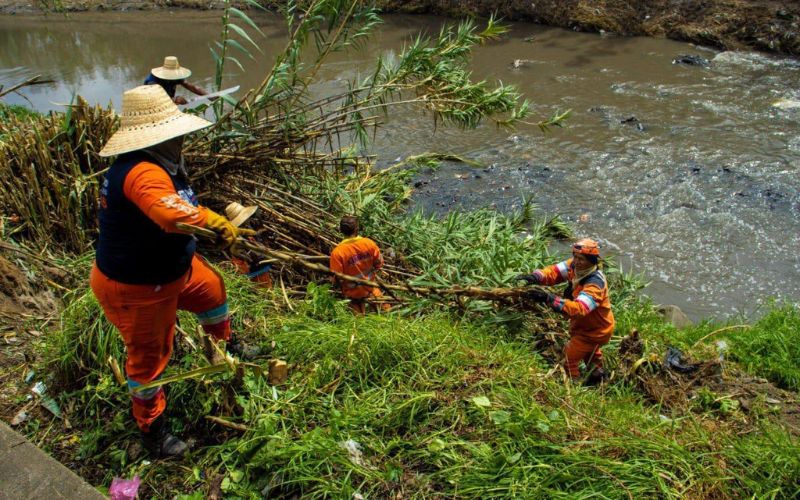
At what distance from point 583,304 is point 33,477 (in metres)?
3.03

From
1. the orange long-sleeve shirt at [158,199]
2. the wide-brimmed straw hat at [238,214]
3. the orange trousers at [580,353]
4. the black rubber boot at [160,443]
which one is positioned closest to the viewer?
the orange long-sleeve shirt at [158,199]

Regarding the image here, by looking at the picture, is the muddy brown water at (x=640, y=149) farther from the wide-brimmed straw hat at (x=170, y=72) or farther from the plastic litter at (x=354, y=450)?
the plastic litter at (x=354, y=450)

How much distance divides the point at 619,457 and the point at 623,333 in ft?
7.34

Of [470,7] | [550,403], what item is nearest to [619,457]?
[550,403]

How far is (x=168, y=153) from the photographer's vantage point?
2.60 m

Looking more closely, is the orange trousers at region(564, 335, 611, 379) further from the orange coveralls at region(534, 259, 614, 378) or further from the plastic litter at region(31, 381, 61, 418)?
the plastic litter at region(31, 381, 61, 418)

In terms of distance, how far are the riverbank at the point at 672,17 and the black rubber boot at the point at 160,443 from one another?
365 inches

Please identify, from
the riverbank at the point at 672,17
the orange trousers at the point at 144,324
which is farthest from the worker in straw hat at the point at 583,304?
the riverbank at the point at 672,17

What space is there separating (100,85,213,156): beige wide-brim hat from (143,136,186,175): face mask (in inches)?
2.3

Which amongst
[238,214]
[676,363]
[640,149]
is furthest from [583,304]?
[640,149]

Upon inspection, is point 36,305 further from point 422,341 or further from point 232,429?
point 422,341

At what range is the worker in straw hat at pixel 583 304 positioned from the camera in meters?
3.79

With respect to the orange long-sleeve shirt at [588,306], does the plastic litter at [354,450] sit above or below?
above

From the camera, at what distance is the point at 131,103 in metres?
2.58
